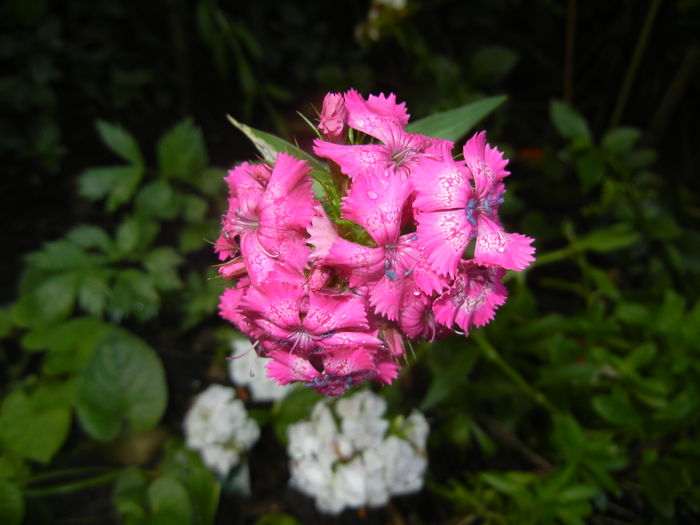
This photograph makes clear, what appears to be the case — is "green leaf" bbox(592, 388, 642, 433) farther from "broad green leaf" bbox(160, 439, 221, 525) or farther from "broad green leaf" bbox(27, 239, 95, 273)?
"broad green leaf" bbox(27, 239, 95, 273)

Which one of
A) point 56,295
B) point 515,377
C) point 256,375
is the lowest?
point 515,377

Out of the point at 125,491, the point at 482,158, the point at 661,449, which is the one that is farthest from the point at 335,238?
the point at 661,449

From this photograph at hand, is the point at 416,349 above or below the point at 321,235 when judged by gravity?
above

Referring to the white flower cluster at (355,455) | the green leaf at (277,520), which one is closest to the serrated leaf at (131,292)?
the white flower cluster at (355,455)

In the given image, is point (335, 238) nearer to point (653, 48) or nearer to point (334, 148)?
point (334, 148)

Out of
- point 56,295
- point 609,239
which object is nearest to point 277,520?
point 56,295

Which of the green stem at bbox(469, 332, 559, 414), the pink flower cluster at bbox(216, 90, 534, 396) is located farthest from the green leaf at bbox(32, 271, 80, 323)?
the green stem at bbox(469, 332, 559, 414)

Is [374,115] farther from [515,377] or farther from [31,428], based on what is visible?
[31,428]

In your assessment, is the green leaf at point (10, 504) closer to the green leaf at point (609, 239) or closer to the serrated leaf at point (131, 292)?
the serrated leaf at point (131, 292)
